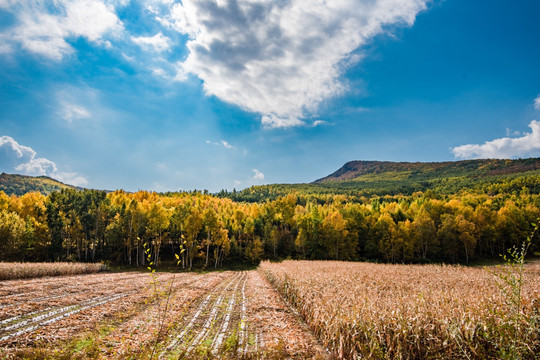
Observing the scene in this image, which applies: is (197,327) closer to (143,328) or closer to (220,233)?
(143,328)

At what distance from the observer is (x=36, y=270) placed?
25969mm

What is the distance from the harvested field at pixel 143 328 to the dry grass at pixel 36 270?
11185 mm

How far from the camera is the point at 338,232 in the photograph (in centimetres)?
6197

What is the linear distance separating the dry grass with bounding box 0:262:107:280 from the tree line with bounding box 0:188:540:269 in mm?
12843

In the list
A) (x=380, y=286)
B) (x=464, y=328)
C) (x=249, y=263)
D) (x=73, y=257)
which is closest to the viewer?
(x=464, y=328)

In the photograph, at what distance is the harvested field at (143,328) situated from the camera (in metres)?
7.66

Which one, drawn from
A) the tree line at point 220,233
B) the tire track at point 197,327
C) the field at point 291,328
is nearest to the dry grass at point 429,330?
the field at point 291,328

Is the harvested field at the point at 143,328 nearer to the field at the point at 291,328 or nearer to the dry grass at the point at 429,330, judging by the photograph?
the field at the point at 291,328

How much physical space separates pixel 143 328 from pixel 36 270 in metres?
29.8

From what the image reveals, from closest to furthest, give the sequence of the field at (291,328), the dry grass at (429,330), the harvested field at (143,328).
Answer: the dry grass at (429,330) < the field at (291,328) < the harvested field at (143,328)

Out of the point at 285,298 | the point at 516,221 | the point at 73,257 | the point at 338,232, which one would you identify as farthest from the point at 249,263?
the point at 516,221

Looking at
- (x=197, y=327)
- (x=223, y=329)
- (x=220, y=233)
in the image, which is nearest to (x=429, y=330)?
(x=223, y=329)

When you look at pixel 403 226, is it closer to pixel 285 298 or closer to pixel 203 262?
pixel 203 262

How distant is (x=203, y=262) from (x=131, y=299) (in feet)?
142
